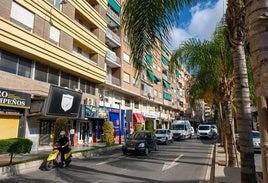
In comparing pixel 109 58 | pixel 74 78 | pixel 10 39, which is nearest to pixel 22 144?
pixel 10 39

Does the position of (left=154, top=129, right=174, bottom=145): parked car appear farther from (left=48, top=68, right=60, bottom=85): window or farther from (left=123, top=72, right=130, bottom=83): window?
(left=48, top=68, right=60, bottom=85): window

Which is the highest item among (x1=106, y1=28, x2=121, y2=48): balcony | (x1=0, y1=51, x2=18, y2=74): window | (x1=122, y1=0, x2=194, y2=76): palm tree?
(x1=106, y1=28, x2=121, y2=48): balcony

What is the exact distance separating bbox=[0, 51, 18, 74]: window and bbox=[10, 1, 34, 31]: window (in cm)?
221

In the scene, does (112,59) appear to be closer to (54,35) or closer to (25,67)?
(54,35)

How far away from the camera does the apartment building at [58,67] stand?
58.1 feet

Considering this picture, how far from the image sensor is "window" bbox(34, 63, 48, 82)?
20859 mm

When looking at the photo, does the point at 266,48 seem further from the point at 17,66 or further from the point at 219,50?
the point at 17,66

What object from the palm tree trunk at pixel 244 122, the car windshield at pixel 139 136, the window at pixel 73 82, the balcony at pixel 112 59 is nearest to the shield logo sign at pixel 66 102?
the window at pixel 73 82

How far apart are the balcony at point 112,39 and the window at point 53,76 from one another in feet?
36.3

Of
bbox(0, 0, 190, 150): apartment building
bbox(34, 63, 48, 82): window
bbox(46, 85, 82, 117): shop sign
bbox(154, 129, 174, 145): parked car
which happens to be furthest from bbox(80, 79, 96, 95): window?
bbox(154, 129, 174, 145): parked car

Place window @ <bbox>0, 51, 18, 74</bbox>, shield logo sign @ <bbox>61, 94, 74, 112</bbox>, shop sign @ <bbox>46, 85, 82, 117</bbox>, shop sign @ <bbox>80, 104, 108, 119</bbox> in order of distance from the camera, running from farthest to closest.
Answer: shop sign @ <bbox>80, 104, 108, 119</bbox> → shield logo sign @ <bbox>61, 94, 74, 112</bbox> → shop sign @ <bbox>46, 85, 82, 117</bbox> → window @ <bbox>0, 51, 18, 74</bbox>

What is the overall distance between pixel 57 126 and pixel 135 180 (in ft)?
41.1

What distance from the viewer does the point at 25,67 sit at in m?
19.7

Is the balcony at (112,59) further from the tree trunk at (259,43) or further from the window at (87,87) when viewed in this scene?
the tree trunk at (259,43)
